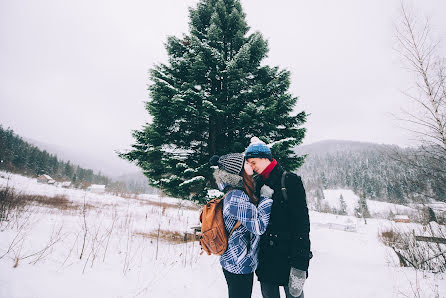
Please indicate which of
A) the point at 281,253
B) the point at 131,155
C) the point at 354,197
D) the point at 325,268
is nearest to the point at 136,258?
the point at 131,155

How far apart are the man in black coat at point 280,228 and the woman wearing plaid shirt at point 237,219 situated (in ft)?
0.78

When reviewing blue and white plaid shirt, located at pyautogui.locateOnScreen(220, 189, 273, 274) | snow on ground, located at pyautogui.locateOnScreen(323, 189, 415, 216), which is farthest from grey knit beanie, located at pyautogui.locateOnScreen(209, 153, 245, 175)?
snow on ground, located at pyautogui.locateOnScreen(323, 189, 415, 216)

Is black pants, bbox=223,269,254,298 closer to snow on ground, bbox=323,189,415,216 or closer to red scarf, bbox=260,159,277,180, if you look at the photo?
red scarf, bbox=260,159,277,180

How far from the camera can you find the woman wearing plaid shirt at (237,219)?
63.1 inches

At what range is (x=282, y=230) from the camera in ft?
6.10

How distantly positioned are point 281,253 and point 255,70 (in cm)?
705

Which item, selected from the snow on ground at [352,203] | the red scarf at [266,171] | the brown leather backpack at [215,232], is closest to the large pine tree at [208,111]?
the red scarf at [266,171]

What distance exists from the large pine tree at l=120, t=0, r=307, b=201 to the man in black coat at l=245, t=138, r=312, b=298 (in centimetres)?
407

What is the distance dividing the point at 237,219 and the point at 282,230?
0.56 m

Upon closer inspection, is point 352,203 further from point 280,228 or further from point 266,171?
point 266,171

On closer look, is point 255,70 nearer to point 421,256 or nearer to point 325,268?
point 325,268

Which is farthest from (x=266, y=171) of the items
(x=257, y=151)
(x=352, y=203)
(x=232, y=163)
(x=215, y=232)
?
(x=352, y=203)

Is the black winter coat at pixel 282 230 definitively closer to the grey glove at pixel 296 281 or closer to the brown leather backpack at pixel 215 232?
the grey glove at pixel 296 281

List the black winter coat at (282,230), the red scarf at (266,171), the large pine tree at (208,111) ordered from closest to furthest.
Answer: the black winter coat at (282,230) → the red scarf at (266,171) → the large pine tree at (208,111)
